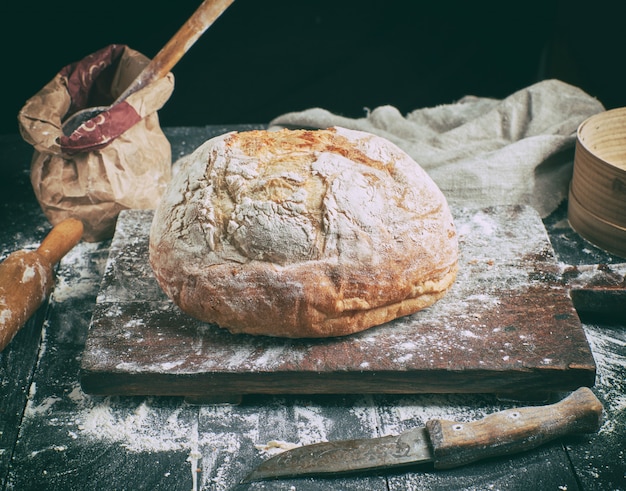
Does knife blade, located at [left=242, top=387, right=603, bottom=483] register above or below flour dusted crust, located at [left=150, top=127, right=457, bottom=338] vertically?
below

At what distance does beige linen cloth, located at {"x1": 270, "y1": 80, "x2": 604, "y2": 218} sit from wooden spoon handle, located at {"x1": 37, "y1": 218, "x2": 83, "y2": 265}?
112 centimetres

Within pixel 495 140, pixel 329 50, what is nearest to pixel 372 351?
pixel 495 140

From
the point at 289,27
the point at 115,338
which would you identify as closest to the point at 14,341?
the point at 115,338

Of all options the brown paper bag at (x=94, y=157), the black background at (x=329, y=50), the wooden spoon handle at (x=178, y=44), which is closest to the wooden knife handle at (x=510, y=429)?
the brown paper bag at (x=94, y=157)

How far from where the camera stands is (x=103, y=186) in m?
2.54

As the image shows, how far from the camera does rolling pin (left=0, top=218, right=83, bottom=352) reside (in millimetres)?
2000

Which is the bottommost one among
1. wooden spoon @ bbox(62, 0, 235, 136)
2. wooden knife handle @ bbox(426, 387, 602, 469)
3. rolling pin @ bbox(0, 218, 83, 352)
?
wooden knife handle @ bbox(426, 387, 602, 469)

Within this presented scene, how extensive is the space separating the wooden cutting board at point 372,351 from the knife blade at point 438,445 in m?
0.13

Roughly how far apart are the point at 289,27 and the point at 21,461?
9.11ft

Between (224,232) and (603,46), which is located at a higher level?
(224,232)

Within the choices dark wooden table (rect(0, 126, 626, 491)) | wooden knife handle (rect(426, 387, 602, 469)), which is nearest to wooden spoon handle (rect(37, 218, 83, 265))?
dark wooden table (rect(0, 126, 626, 491))

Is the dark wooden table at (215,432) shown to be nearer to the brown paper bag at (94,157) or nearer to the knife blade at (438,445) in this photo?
the knife blade at (438,445)

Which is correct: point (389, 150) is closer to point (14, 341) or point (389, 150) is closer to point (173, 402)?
point (173, 402)

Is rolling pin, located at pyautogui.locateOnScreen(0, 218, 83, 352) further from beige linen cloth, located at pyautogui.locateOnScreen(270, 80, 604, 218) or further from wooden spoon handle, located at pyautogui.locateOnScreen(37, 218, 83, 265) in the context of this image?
beige linen cloth, located at pyautogui.locateOnScreen(270, 80, 604, 218)
